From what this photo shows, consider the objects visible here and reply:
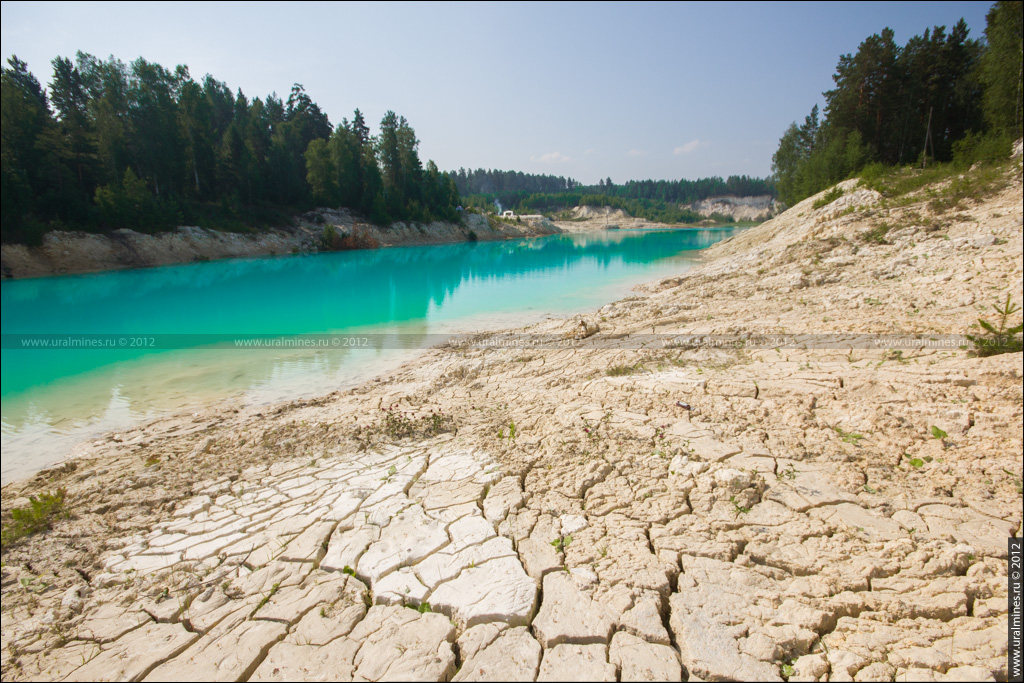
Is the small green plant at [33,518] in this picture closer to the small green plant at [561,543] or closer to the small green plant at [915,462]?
the small green plant at [561,543]

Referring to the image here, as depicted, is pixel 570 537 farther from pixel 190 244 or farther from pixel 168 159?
pixel 168 159

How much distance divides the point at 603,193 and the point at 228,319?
16249 centimetres

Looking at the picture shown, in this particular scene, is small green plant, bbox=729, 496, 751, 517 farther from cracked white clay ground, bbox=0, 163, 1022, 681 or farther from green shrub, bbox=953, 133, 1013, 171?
green shrub, bbox=953, 133, 1013, 171

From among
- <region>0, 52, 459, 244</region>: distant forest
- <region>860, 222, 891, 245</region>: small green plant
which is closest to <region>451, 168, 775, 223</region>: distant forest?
<region>0, 52, 459, 244</region>: distant forest

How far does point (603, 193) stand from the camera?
164 meters

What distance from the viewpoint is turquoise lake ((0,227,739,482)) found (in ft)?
28.3

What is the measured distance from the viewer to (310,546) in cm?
364

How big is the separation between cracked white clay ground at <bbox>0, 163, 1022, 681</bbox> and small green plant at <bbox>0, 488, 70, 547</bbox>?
148 millimetres

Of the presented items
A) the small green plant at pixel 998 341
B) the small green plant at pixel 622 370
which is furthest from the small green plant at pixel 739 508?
the small green plant at pixel 998 341

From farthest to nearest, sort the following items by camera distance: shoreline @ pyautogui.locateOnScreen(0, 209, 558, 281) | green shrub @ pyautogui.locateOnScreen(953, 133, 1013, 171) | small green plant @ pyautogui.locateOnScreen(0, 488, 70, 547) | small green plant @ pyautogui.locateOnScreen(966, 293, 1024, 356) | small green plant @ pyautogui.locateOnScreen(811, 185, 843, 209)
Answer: shoreline @ pyautogui.locateOnScreen(0, 209, 558, 281) < small green plant @ pyautogui.locateOnScreen(811, 185, 843, 209) < green shrub @ pyautogui.locateOnScreen(953, 133, 1013, 171) < small green plant @ pyautogui.locateOnScreen(966, 293, 1024, 356) < small green plant @ pyautogui.locateOnScreen(0, 488, 70, 547)

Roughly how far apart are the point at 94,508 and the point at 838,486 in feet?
23.8

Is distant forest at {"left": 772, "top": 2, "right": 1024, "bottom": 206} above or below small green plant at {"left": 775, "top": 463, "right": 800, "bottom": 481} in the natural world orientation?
above

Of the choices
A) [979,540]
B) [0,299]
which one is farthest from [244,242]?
[979,540]

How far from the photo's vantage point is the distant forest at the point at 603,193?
138 meters
